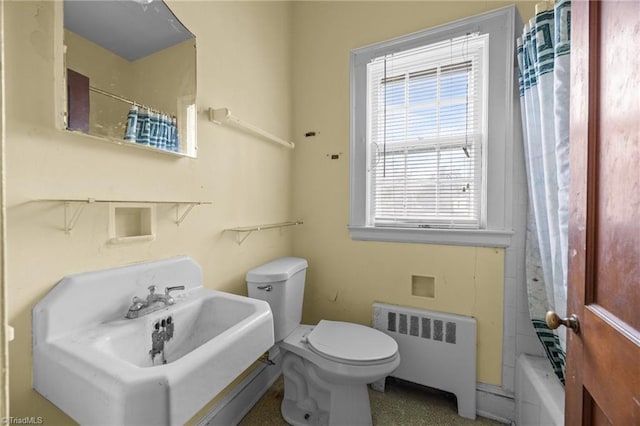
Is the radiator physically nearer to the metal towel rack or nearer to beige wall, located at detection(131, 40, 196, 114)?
the metal towel rack

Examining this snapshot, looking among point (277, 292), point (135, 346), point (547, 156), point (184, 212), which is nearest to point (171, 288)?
point (135, 346)

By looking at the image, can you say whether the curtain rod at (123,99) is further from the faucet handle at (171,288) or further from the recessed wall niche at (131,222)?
the faucet handle at (171,288)

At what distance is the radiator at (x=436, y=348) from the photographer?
148 cm

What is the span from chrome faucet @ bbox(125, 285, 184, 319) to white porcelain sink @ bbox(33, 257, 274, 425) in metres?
0.02

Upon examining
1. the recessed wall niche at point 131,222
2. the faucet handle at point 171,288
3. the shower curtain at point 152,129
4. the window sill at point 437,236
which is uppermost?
the shower curtain at point 152,129

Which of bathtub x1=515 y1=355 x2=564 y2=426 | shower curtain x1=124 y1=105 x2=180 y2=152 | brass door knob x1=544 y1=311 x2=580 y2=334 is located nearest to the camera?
brass door knob x1=544 y1=311 x2=580 y2=334

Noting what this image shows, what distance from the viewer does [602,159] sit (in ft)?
1.98

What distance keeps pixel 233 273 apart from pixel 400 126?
1324mm

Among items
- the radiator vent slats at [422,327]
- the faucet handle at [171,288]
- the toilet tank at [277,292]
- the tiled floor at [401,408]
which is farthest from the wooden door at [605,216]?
the faucet handle at [171,288]

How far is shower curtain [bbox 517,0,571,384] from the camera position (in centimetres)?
92

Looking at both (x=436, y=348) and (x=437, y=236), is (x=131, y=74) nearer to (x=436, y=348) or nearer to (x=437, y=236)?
(x=437, y=236)

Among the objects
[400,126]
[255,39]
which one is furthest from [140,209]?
[400,126]

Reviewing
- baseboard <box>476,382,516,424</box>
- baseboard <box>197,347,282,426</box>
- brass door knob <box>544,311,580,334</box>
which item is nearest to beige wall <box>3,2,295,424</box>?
baseboard <box>197,347,282,426</box>

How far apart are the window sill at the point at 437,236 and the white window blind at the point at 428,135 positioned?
6 cm
